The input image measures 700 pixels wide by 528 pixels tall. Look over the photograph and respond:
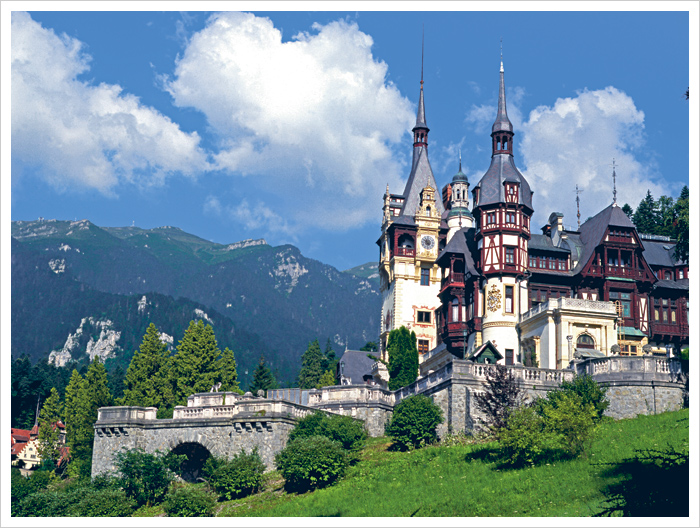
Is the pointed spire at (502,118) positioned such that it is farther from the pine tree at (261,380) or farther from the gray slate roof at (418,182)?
the pine tree at (261,380)

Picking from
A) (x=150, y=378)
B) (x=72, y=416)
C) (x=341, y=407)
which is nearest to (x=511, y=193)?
(x=341, y=407)

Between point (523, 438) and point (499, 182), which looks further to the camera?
point (499, 182)

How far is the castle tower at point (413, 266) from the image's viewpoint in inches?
3029

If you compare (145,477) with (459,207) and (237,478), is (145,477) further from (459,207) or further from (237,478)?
(459,207)

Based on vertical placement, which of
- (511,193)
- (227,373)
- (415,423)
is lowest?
(415,423)

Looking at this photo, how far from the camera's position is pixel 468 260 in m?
68.7

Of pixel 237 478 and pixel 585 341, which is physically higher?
pixel 585 341

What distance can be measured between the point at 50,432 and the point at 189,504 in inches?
1759

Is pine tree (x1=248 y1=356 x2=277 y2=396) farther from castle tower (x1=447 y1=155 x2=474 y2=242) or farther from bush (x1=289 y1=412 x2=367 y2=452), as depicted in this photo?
bush (x1=289 y1=412 x2=367 y2=452)

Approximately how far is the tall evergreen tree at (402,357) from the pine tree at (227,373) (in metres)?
12.4

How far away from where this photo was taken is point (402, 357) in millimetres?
69000

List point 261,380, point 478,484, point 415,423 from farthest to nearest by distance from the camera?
point 261,380
point 415,423
point 478,484

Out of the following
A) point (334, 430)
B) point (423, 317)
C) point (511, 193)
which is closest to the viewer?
point (334, 430)

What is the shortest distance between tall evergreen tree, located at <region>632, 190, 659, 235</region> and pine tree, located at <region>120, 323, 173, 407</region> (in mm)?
54667
